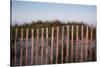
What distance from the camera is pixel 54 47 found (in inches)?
85.0

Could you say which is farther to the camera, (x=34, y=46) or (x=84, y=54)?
(x=84, y=54)

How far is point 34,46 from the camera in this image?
6.93ft

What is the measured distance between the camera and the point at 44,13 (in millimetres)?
2145

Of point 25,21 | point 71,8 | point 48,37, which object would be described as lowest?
point 48,37

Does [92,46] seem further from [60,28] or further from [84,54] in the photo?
[60,28]

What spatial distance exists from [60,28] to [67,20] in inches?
5.2

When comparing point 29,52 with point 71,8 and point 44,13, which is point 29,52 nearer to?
point 44,13

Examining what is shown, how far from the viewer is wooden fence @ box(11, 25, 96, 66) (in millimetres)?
2072

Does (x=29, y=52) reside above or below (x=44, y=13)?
below

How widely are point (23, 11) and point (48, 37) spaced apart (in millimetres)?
422

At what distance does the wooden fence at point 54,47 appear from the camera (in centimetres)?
207

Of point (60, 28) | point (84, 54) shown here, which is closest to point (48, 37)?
point (60, 28)
